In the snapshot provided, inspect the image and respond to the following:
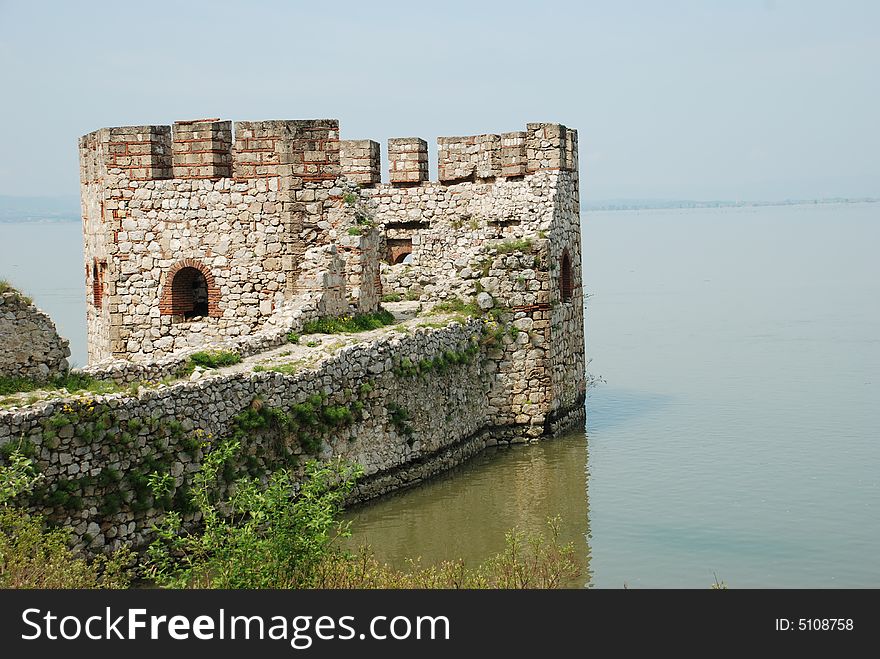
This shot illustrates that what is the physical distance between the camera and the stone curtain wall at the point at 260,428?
11711 millimetres

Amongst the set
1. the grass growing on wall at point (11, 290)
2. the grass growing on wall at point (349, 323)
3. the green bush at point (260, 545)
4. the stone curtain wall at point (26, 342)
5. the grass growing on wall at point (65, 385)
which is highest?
the grass growing on wall at point (11, 290)

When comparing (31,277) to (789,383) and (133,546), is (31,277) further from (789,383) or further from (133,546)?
(133,546)

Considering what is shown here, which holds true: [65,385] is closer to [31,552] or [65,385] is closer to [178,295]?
[31,552]

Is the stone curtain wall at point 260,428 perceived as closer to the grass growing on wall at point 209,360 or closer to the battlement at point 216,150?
the grass growing on wall at point 209,360

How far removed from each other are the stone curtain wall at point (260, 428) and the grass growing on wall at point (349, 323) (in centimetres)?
94

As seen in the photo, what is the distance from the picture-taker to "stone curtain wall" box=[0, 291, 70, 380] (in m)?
12.8

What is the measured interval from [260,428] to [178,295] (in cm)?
524

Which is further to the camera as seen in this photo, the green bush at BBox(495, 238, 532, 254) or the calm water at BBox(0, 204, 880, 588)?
the green bush at BBox(495, 238, 532, 254)

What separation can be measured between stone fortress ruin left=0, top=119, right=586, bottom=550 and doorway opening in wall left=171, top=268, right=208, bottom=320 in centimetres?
3

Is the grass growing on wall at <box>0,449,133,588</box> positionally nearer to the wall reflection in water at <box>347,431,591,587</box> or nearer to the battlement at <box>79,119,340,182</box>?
the wall reflection in water at <box>347,431,591,587</box>

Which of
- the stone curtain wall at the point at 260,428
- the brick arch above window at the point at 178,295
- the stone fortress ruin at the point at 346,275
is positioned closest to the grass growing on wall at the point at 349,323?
the stone fortress ruin at the point at 346,275

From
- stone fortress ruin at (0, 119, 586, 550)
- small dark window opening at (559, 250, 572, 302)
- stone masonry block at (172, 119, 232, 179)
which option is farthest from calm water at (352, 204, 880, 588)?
stone masonry block at (172, 119, 232, 179)

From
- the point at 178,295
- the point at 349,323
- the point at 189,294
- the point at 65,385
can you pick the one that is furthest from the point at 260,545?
the point at 189,294

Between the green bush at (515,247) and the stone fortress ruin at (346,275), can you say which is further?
the green bush at (515,247)
